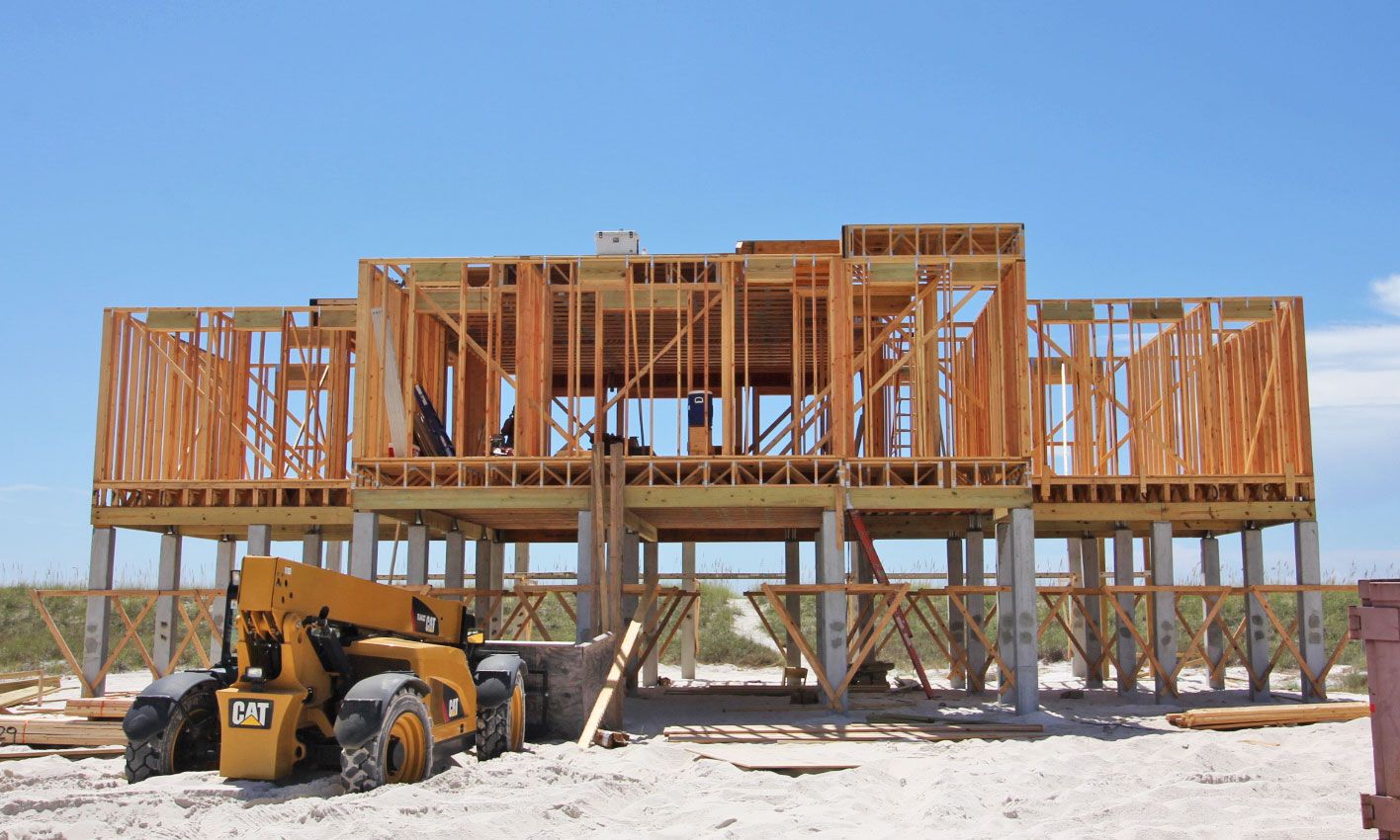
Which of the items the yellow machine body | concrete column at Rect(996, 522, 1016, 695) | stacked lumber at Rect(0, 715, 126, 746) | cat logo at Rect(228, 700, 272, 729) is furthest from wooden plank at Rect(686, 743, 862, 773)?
stacked lumber at Rect(0, 715, 126, 746)

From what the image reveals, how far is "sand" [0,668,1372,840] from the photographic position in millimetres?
9703

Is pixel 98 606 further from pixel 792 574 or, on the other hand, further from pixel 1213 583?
pixel 1213 583

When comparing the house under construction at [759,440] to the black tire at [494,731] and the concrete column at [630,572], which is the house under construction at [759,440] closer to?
the concrete column at [630,572]

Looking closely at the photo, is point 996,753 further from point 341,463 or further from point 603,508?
point 341,463

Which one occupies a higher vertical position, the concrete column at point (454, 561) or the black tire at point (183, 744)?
the concrete column at point (454, 561)

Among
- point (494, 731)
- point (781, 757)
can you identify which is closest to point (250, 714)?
point (494, 731)

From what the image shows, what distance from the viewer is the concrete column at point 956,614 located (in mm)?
27516

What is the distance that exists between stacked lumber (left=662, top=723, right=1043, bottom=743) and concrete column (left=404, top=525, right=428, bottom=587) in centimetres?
617

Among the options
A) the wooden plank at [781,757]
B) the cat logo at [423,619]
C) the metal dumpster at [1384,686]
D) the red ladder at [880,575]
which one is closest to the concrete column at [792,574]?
the red ladder at [880,575]

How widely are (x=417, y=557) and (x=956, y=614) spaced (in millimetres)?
11923

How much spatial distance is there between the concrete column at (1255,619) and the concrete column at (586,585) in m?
12.9

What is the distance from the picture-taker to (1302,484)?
78.2 feet

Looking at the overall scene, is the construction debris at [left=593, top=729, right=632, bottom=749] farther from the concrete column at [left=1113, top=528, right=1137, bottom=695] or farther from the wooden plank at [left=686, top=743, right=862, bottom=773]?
the concrete column at [left=1113, top=528, right=1137, bottom=695]

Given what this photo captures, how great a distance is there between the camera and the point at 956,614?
90.4 ft
